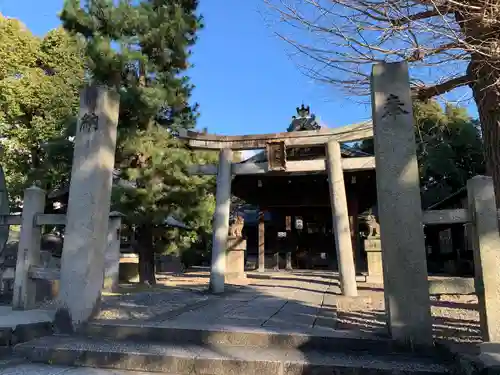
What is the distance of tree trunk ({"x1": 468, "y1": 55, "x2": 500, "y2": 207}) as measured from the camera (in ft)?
16.0

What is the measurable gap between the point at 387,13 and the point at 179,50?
22.3ft

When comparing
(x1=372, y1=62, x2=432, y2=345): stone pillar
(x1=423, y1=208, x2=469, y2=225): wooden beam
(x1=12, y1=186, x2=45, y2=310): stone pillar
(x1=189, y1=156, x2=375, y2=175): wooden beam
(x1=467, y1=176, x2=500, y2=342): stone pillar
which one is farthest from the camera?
(x1=189, y1=156, x2=375, y2=175): wooden beam

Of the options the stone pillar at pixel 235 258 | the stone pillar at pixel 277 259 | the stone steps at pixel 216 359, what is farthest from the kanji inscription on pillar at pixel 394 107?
the stone pillar at pixel 277 259

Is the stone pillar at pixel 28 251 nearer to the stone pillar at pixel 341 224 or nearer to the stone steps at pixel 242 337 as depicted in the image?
the stone steps at pixel 242 337

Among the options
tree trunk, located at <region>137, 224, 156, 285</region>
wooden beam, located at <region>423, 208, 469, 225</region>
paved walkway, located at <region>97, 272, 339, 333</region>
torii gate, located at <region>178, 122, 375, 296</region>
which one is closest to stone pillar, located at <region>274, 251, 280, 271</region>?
tree trunk, located at <region>137, 224, 156, 285</region>

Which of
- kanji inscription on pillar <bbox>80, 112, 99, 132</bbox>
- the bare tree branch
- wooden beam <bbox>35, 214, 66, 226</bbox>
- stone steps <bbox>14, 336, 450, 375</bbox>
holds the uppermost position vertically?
the bare tree branch

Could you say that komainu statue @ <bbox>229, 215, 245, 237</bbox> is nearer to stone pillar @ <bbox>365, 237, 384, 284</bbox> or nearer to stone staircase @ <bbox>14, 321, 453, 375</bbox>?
stone pillar @ <bbox>365, 237, 384, 284</bbox>

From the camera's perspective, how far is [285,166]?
388 inches

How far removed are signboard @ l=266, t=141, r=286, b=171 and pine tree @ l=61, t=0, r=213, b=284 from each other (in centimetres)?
221

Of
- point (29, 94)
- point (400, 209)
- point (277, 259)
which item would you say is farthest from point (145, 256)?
point (29, 94)

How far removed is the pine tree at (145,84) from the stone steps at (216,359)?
5.88 metres

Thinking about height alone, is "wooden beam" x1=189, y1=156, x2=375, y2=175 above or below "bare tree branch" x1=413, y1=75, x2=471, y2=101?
below

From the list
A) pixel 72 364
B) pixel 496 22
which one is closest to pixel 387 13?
pixel 496 22

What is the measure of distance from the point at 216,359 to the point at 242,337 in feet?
2.02
